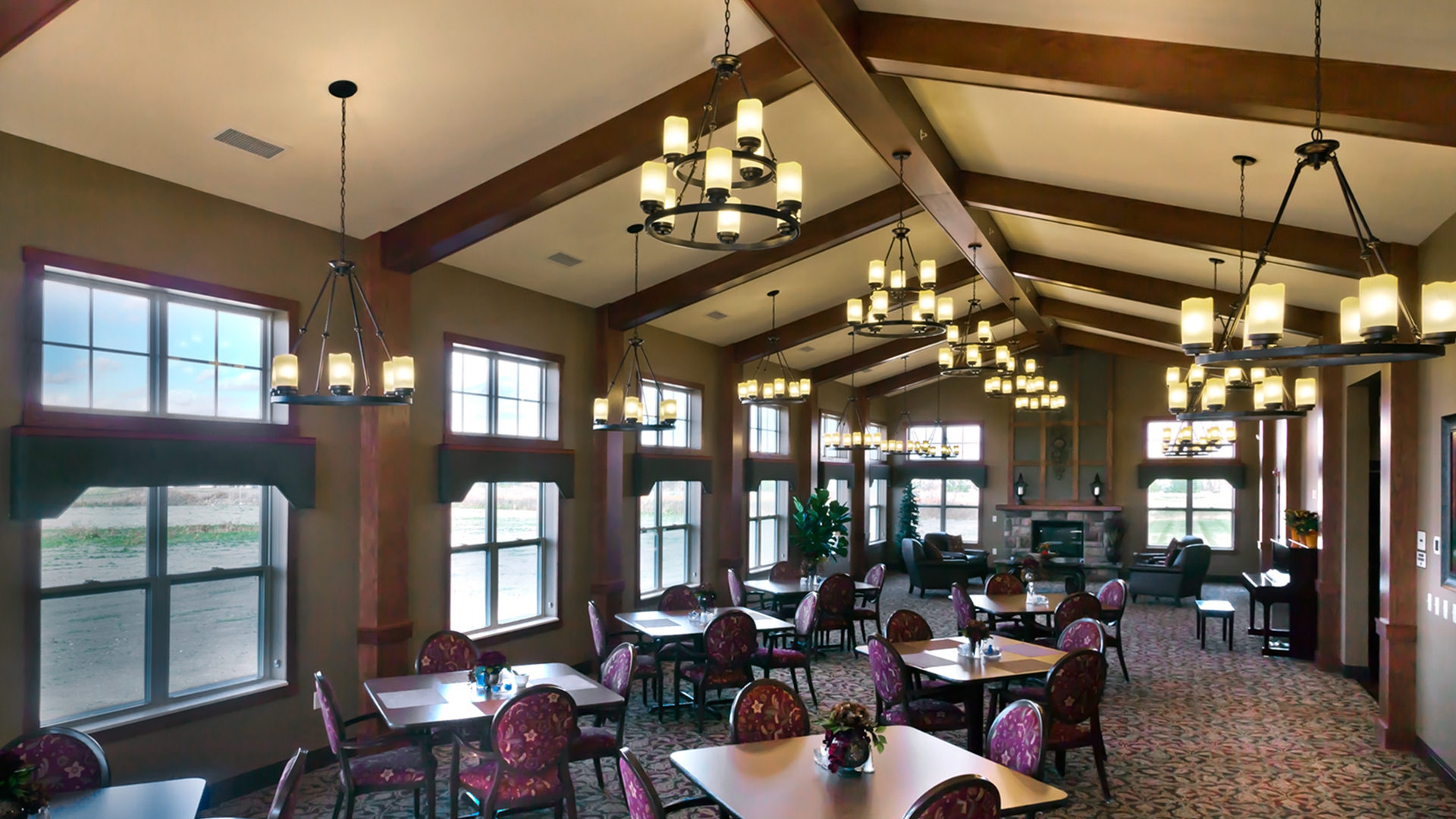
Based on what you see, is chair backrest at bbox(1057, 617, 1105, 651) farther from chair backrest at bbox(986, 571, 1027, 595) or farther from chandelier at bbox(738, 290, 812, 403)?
chandelier at bbox(738, 290, 812, 403)

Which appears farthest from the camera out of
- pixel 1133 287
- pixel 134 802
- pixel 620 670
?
pixel 1133 287

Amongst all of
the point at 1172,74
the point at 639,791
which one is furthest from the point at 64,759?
the point at 1172,74

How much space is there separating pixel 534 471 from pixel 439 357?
1.50 metres

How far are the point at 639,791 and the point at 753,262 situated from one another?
6.08m

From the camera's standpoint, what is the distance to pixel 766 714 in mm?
4590

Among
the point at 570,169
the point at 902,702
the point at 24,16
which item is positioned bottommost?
the point at 902,702

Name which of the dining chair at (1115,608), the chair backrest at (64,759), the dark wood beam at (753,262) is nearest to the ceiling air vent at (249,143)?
the chair backrest at (64,759)

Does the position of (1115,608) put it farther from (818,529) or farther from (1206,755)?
(818,529)

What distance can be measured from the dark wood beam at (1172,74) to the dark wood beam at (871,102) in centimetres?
20

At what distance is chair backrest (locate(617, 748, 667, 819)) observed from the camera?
3.28 m

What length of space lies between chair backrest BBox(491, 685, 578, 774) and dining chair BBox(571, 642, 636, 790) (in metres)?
0.48

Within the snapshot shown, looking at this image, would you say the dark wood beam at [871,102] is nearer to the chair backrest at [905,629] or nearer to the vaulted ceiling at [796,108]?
the vaulted ceiling at [796,108]

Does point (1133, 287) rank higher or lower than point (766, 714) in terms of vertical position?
higher

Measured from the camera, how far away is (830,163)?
7.29 metres
